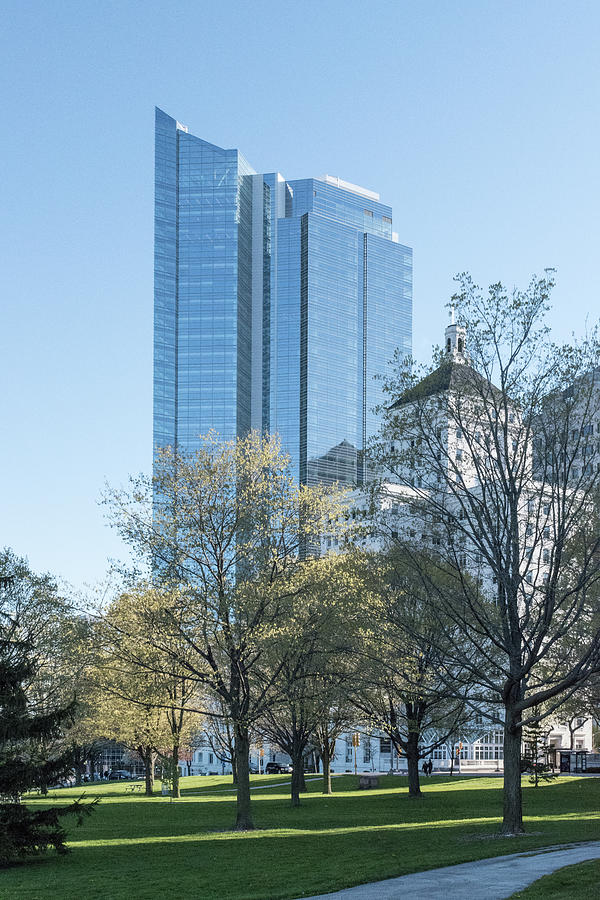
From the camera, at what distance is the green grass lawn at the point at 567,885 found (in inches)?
612

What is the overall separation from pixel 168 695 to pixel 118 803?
45.5ft

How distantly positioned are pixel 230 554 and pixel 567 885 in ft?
73.2

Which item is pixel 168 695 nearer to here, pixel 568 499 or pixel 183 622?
pixel 183 622

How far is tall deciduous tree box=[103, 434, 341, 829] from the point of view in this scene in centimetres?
3459

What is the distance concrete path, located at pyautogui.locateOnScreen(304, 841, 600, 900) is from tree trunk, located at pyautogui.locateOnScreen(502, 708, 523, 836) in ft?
19.4

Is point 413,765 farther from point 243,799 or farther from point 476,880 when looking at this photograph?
point 476,880

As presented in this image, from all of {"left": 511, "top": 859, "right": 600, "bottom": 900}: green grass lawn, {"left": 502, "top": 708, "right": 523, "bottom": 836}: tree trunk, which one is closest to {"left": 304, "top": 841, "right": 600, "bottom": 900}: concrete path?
{"left": 511, "top": 859, "right": 600, "bottom": 900}: green grass lawn

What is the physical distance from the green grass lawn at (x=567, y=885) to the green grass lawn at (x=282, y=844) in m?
3.79

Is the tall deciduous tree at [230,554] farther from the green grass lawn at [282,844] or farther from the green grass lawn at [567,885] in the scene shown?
the green grass lawn at [567,885]

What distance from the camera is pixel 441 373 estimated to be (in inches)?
1262

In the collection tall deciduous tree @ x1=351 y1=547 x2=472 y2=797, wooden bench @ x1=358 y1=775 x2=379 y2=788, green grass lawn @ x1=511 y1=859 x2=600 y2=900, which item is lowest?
wooden bench @ x1=358 y1=775 x2=379 y2=788

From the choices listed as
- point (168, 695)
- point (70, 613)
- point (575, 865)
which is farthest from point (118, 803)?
point (575, 865)

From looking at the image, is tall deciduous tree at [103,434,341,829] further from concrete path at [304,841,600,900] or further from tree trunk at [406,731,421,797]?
tree trunk at [406,731,421,797]

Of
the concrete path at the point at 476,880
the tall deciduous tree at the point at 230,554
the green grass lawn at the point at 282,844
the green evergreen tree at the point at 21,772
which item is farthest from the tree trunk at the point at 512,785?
the green evergreen tree at the point at 21,772
